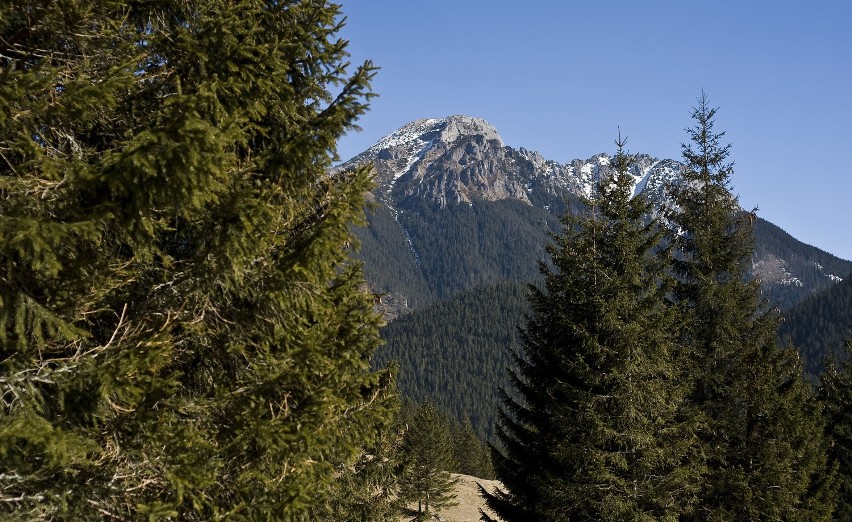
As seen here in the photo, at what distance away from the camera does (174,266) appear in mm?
5414

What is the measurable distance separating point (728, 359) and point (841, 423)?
17619 mm

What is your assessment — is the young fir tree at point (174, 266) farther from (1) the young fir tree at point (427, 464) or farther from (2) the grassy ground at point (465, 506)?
(2) the grassy ground at point (465, 506)

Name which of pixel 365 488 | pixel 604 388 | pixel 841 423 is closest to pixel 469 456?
pixel 841 423

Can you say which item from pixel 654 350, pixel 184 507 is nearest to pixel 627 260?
pixel 654 350

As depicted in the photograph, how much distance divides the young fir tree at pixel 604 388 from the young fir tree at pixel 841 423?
17270mm

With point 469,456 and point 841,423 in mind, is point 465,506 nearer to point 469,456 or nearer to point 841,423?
point 469,456

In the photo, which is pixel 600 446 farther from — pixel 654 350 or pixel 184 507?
pixel 184 507

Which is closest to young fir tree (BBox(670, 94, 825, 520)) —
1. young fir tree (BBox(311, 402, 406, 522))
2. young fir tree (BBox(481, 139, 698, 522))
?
young fir tree (BBox(481, 139, 698, 522))

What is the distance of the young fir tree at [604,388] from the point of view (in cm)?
1184

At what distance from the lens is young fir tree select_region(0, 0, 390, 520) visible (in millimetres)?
4090

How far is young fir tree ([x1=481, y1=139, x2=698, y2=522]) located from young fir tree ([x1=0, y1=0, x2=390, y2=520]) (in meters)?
6.72

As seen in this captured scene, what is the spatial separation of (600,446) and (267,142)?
9.41 metres

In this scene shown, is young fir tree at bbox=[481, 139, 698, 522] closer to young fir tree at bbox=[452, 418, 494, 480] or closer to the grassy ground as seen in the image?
the grassy ground

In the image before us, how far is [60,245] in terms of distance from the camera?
13.8 feet
